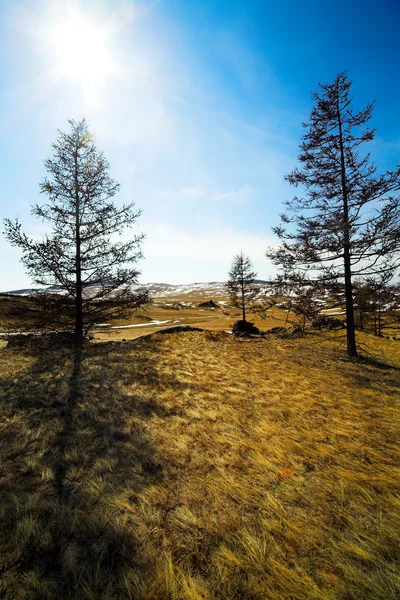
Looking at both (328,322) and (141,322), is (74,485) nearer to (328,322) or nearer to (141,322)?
(328,322)

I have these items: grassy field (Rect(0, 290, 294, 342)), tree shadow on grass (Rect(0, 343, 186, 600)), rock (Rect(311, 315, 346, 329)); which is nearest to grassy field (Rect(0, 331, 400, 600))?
tree shadow on grass (Rect(0, 343, 186, 600))

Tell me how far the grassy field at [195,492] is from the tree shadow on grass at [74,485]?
0.05 feet

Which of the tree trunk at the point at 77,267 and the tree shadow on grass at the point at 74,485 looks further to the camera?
the tree trunk at the point at 77,267

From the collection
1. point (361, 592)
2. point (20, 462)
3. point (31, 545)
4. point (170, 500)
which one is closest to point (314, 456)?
point (361, 592)

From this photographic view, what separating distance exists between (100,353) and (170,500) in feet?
26.3

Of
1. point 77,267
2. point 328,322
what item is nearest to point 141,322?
point 328,322

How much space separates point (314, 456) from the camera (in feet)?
12.1

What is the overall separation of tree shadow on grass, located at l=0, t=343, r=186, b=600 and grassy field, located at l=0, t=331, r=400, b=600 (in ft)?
0.05

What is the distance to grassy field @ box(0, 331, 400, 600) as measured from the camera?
195 cm

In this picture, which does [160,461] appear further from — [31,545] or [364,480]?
[364,480]

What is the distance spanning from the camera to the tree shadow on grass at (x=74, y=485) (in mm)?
1930

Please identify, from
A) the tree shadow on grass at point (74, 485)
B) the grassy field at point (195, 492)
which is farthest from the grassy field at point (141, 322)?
the tree shadow on grass at point (74, 485)

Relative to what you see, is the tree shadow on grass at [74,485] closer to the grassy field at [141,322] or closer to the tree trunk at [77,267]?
the tree trunk at [77,267]

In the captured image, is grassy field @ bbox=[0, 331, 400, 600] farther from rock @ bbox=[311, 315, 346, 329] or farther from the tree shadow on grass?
rock @ bbox=[311, 315, 346, 329]
